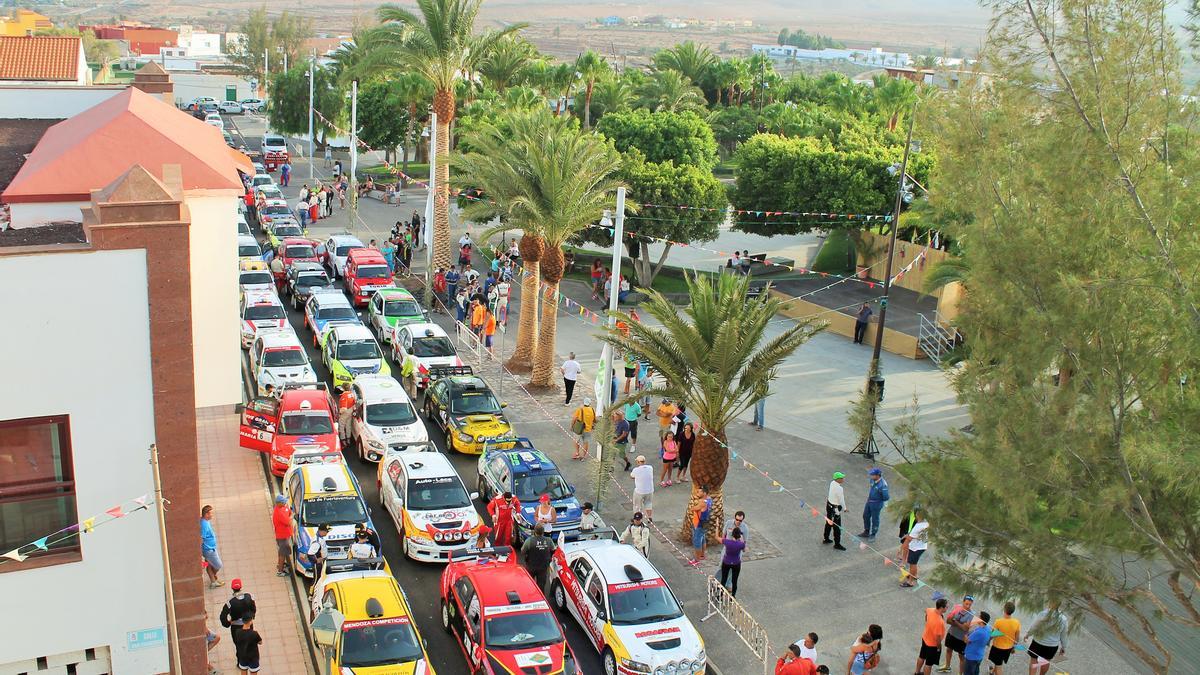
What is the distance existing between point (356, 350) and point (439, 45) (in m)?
13.1

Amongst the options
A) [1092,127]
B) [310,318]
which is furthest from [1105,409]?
[310,318]

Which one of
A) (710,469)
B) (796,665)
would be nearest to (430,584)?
(710,469)

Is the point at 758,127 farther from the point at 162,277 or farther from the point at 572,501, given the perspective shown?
the point at 162,277

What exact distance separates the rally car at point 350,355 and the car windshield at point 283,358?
Result: 2.98ft

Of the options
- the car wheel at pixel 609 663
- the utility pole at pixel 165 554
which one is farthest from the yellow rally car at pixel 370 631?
the car wheel at pixel 609 663

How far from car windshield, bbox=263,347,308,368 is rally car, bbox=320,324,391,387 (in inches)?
35.8

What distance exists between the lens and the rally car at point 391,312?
32.0 meters

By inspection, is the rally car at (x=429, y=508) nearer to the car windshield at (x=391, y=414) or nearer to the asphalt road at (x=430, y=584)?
the asphalt road at (x=430, y=584)

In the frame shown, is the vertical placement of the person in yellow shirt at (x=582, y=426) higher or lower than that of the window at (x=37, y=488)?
lower

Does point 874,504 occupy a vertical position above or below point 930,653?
above

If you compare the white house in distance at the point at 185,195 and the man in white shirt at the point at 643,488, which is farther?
the man in white shirt at the point at 643,488

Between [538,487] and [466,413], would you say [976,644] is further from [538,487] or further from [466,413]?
[466,413]

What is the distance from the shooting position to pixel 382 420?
2409 centimetres

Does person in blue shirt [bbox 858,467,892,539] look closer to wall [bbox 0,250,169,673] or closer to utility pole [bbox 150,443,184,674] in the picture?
utility pole [bbox 150,443,184,674]
